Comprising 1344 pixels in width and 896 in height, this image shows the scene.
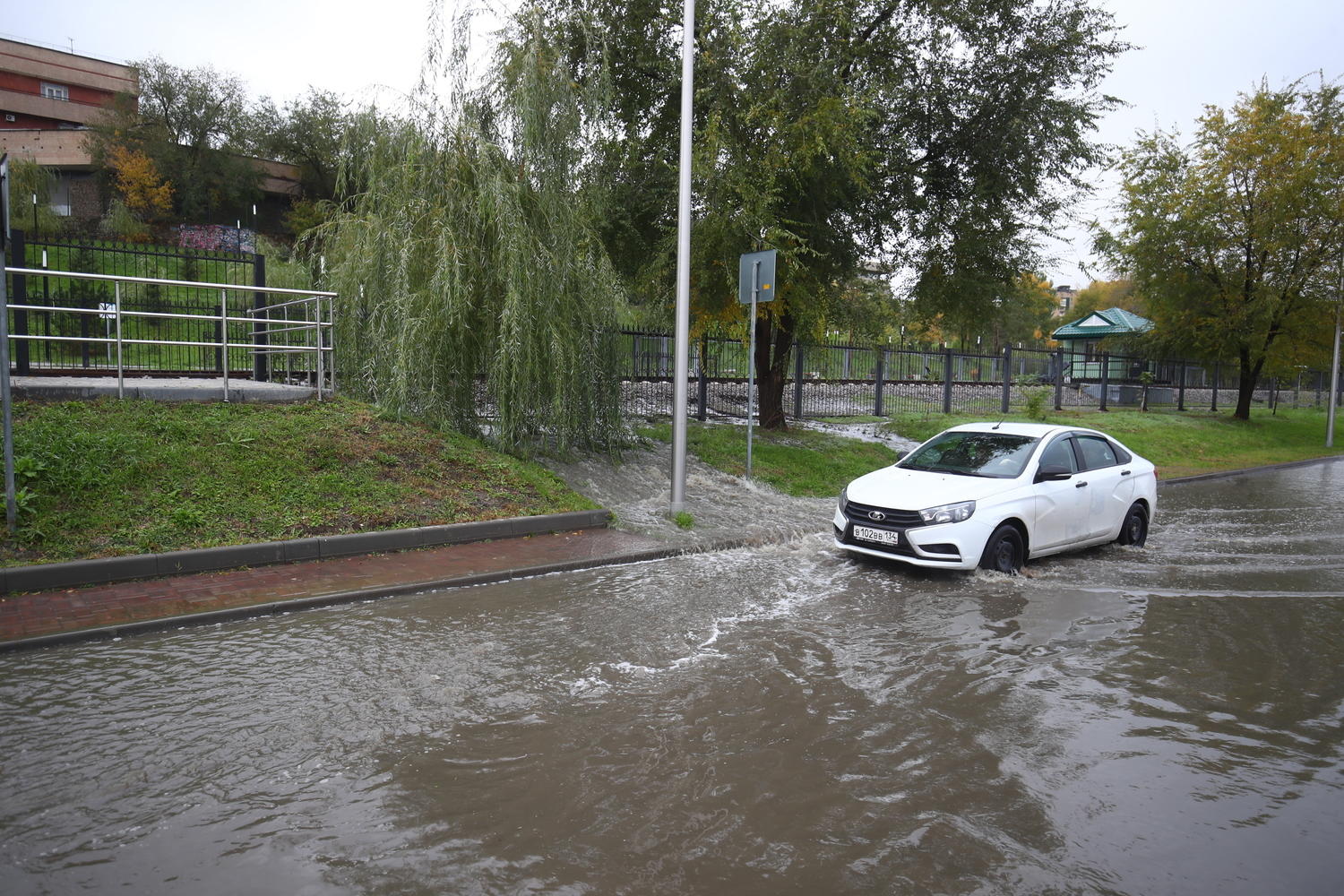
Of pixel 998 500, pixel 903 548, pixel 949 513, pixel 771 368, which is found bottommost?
pixel 903 548

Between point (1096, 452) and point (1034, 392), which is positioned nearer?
point (1096, 452)

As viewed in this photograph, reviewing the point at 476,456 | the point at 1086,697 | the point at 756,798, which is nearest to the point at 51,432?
the point at 476,456

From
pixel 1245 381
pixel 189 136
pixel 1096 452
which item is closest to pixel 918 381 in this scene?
pixel 1245 381

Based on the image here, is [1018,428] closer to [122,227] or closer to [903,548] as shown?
[903,548]

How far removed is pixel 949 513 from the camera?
26.2ft

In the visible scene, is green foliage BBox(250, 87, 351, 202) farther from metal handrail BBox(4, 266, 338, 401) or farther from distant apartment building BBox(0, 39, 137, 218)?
metal handrail BBox(4, 266, 338, 401)

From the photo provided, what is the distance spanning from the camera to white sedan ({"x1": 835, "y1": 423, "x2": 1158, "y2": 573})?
8008mm

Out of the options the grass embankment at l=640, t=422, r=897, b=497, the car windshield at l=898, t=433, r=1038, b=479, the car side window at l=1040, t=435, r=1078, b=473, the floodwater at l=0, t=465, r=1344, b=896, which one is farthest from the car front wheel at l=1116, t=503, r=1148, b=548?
the grass embankment at l=640, t=422, r=897, b=497

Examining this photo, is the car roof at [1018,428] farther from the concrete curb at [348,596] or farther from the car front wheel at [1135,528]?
the concrete curb at [348,596]

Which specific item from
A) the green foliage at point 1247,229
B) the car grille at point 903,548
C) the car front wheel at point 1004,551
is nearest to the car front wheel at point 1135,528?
the car front wheel at point 1004,551

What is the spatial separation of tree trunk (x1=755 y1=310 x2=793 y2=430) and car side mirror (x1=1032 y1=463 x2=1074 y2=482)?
872cm

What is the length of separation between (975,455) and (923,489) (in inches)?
43.2

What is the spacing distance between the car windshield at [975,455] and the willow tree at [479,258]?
4.91 m

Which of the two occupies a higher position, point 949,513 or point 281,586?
point 949,513
